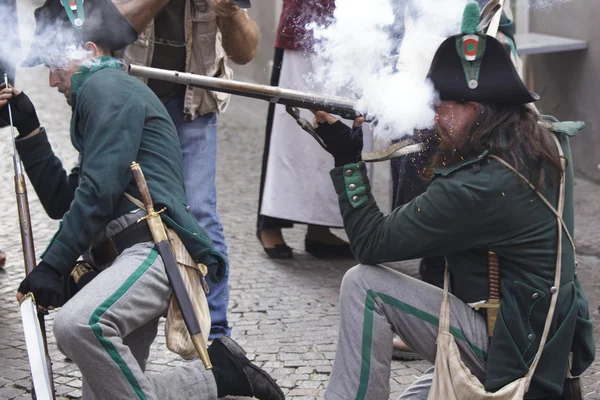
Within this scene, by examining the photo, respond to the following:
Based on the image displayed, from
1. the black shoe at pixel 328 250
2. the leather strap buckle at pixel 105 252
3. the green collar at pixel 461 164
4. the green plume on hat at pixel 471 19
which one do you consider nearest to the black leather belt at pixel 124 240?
the leather strap buckle at pixel 105 252

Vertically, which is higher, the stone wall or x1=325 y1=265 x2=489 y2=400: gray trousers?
the stone wall

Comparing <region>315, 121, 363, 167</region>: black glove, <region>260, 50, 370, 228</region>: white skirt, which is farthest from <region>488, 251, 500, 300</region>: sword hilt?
<region>260, 50, 370, 228</region>: white skirt

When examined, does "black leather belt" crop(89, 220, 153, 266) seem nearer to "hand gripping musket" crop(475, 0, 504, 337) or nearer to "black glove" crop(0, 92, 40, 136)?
"black glove" crop(0, 92, 40, 136)

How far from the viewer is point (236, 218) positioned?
6.46m

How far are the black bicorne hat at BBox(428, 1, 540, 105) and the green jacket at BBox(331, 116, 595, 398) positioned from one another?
0.64 ft

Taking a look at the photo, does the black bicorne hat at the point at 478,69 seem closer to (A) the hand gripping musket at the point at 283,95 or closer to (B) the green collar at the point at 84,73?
(A) the hand gripping musket at the point at 283,95

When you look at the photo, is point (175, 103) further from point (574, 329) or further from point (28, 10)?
point (574, 329)

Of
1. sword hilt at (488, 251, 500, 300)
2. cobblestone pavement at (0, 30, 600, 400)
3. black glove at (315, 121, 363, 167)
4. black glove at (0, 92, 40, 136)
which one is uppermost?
black glove at (315, 121, 363, 167)

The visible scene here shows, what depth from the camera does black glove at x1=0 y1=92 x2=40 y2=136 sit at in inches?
137

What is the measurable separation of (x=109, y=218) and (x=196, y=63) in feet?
3.93

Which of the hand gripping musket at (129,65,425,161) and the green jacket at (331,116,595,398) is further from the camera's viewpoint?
the hand gripping musket at (129,65,425,161)

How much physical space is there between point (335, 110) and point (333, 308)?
6.11 ft

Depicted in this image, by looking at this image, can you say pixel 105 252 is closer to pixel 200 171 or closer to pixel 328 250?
pixel 200 171

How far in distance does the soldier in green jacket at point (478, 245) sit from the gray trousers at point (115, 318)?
1.98 ft
